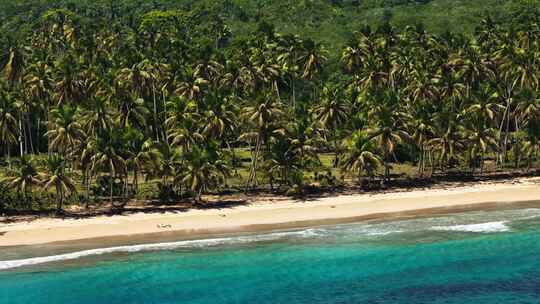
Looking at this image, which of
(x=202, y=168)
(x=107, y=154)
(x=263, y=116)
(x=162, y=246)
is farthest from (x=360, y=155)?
(x=107, y=154)

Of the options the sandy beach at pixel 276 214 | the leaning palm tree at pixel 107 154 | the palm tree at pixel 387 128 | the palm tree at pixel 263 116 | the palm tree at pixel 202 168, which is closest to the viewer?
the sandy beach at pixel 276 214

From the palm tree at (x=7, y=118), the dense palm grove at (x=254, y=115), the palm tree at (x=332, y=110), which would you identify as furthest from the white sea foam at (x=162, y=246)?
the palm tree at (x=332, y=110)

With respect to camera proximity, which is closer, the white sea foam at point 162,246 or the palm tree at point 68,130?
the white sea foam at point 162,246

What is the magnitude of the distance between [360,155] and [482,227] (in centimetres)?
1556

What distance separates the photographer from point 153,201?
70875 millimetres

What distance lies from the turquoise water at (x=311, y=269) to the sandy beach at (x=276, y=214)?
4.49 m

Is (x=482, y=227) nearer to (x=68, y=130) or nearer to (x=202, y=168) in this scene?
(x=202, y=168)

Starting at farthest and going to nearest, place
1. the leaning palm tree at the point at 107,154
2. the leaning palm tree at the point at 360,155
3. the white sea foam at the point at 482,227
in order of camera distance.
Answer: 1. the leaning palm tree at the point at 360,155
2. the leaning palm tree at the point at 107,154
3. the white sea foam at the point at 482,227

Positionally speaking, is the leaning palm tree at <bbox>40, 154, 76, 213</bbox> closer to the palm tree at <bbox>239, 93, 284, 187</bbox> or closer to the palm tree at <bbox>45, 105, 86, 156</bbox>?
the palm tree at <bbox>45, 105, 86, 156</bbox>

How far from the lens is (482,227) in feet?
198

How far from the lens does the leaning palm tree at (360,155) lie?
234ft

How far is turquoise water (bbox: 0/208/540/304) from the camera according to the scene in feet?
147

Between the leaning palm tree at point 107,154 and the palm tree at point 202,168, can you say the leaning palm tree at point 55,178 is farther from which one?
the palm tree at point 202,168

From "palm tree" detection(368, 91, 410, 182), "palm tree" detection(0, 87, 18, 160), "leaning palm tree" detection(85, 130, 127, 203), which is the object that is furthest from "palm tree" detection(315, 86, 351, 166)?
"palm tree" detection(0, 87, 18, 160)
